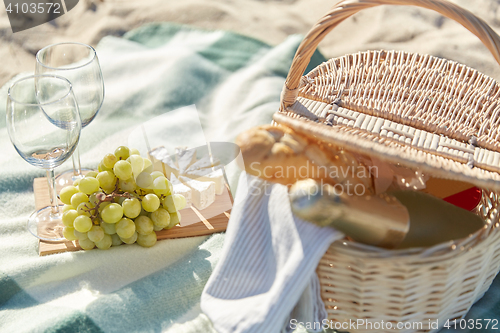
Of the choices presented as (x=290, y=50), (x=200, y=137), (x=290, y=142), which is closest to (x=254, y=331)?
(x=290, y=142)

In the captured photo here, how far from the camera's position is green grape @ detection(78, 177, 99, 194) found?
67 cm

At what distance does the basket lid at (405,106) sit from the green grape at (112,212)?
0.83 ft

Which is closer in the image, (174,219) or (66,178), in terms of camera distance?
(174,219)

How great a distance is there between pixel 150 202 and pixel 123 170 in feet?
0.20

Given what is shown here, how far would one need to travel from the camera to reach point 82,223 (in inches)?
25.6

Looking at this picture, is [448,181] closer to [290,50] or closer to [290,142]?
[290,142]

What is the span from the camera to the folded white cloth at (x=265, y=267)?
49 cm

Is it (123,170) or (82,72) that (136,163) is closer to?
(123,170)

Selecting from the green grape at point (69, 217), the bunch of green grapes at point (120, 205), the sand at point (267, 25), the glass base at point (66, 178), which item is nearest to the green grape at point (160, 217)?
the bunch of green grapes at point (120, 205)

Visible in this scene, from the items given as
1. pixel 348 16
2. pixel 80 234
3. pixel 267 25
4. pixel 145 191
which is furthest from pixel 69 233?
pixel 267 25

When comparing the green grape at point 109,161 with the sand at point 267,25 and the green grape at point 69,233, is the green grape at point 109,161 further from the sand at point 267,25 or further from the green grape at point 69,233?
the sand at point 267,25

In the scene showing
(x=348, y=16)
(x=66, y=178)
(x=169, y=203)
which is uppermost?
(x=348, y=16)

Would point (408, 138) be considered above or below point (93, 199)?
above

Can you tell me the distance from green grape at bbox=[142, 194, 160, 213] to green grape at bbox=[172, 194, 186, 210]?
1.4 inches
